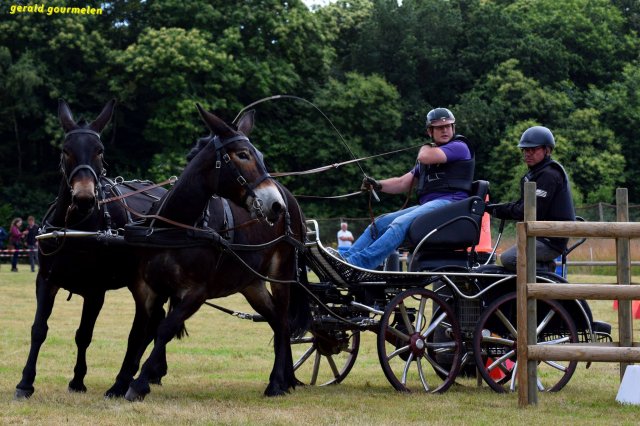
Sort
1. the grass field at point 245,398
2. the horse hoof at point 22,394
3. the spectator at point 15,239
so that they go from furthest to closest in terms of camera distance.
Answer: the spectator at point 15,239, the horse hoof at point 22,394, the grass field at point 245,398

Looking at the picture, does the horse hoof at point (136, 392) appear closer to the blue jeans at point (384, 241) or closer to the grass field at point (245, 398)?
the grass field at point (245, 398)

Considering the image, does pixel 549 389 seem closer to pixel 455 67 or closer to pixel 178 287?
pixel 178 287

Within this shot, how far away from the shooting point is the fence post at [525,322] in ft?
28.3

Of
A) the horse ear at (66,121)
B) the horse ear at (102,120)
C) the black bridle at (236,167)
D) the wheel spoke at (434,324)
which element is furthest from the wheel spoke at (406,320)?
the horse ear at (66,121)

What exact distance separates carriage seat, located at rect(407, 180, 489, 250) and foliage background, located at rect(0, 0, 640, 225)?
32.2 m

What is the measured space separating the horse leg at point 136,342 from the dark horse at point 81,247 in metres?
0.02

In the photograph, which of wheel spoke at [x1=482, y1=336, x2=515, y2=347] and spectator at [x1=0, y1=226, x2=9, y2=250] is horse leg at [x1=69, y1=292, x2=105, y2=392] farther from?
spectator at [x1=0, y1=226, x2=9, y2=250]

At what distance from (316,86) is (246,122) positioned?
135ft

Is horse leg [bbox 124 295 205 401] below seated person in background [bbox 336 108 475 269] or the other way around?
below

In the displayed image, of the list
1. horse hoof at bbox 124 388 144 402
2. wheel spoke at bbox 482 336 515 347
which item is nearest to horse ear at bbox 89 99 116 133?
horse hoof at bbox 124 388 144 402

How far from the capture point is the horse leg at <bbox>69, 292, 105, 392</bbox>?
972 centimetres

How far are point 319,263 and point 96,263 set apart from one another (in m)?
1.91

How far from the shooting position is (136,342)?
30.6 feet

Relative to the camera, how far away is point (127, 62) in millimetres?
44625
